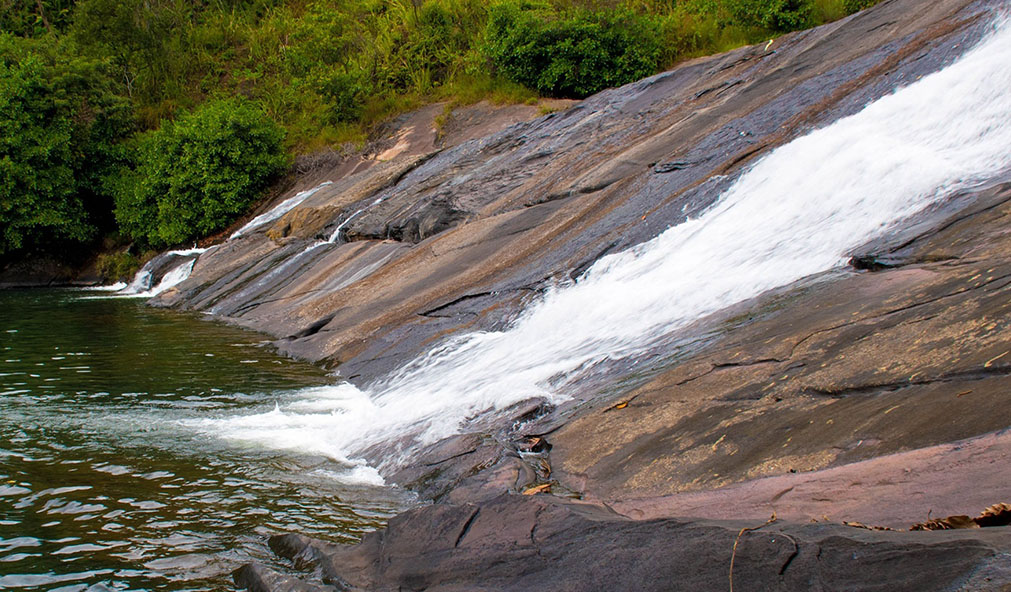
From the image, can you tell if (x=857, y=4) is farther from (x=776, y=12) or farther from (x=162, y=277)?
(x=162, y=277)

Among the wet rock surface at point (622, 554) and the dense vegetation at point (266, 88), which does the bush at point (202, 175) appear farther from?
the wet rock surface at point (622, 554)

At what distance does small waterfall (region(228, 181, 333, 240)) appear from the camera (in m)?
22.8

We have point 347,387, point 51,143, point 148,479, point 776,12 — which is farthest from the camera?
point 51,143

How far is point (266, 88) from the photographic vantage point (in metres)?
32.3

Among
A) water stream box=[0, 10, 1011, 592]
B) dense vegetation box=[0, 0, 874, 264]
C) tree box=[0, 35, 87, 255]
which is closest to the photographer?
water stream box=[0, 10, 1011, 592]

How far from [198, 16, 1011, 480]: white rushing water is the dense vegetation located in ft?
36.2

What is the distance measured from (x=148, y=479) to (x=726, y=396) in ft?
15.4

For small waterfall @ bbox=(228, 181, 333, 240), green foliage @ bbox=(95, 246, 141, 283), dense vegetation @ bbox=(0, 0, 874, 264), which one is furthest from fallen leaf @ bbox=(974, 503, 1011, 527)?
green foliage @ bbox=(95, 246, 141, 283)

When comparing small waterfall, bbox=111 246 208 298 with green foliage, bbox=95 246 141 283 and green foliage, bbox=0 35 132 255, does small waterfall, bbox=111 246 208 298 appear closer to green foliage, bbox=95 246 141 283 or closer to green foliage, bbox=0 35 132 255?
green foliage, bbox=95 246 141 283

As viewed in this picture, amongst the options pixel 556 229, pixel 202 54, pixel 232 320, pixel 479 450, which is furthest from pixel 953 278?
pixel 202 54

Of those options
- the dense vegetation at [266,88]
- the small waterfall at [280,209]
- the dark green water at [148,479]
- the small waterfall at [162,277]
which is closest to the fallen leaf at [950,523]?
the dark green water at [148,479]

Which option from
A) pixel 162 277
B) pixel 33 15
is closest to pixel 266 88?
pixel 162 277

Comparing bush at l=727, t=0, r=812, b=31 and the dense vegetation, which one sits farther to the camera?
the dense vegetation

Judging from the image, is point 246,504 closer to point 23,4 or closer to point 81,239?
point 81,239
